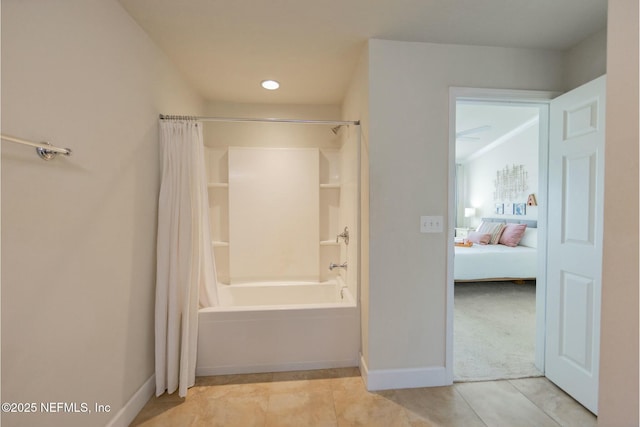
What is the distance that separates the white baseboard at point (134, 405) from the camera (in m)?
1.42

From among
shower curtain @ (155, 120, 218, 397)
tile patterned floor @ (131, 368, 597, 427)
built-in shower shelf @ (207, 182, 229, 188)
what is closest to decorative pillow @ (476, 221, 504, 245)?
tile patterned floor @ (131, 368, 597, 427)

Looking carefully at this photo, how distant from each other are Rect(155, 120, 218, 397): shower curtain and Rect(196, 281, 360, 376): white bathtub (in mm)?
143

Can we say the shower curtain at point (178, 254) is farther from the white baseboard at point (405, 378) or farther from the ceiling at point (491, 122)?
the ceiling at point (491, 122)

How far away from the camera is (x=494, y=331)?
8.84 feet

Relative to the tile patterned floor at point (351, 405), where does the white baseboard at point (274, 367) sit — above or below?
above

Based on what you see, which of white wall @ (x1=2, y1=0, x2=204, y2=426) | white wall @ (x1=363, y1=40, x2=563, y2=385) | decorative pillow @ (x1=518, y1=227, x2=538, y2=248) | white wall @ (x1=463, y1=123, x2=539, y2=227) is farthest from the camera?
white wall @ (x1=463, y1=123, x2=539, y2=227)

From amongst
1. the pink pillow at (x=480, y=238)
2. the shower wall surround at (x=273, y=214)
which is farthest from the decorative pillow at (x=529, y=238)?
the shower wall surround at (x=273, y=214)

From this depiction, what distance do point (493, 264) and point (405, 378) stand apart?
9.01 feet

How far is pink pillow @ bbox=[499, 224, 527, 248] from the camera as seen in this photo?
166 inches

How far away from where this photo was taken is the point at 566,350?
5.79ft

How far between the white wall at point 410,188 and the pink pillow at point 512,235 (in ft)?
10.8

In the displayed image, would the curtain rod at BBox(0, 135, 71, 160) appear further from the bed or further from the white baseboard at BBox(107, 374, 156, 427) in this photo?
the bed

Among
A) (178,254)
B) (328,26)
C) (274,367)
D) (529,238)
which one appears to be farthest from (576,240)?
(529,238)

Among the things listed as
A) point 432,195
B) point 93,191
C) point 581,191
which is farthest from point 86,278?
point 581,191
